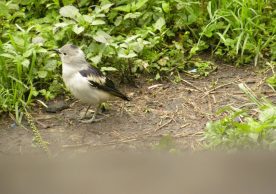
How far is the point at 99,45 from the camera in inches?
264

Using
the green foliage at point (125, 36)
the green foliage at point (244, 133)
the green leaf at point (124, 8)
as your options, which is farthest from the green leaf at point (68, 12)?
the green foliage at point (244, 133)

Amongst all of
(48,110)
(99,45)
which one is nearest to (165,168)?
(48,110)

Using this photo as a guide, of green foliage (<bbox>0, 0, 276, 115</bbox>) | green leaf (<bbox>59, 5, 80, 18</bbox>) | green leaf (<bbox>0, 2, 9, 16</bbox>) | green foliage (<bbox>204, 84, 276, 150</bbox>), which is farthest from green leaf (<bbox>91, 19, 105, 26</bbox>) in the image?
green foliage (<bbox>204, 84, 276, 150</bbox>)

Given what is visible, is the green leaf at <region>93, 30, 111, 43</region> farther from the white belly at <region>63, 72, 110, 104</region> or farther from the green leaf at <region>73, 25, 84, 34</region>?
the white belly at <region>63, 72, 110, 104</region>

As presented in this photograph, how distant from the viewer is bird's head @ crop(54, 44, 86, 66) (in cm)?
612

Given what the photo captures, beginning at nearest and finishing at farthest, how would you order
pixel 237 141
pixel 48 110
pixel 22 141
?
pixel 237 141 < pixel 22 141 < pixel 48 110

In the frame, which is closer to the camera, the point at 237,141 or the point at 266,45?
the point at 237,141

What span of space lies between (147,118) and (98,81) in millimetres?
707

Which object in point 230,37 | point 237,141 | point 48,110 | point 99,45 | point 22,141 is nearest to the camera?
point 237,141

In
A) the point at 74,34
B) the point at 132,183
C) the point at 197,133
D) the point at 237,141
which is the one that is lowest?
the point at 197,133

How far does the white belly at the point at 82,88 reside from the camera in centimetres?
595

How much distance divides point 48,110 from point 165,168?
4976mm

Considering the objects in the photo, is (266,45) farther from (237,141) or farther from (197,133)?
(237,141)

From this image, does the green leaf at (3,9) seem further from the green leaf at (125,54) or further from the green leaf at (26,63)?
the green leaf at (125,54)
